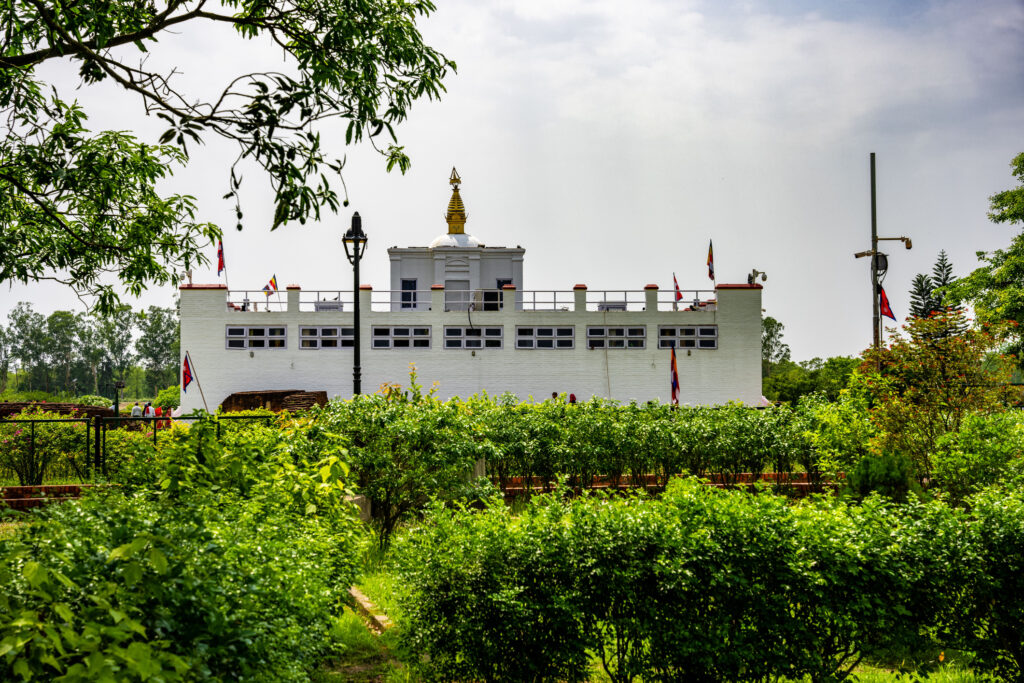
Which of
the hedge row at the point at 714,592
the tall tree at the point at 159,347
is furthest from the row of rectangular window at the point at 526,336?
the tall tree at the point at 159,347

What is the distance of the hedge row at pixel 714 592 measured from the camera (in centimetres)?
474

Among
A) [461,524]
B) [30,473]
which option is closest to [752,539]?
[461,524]

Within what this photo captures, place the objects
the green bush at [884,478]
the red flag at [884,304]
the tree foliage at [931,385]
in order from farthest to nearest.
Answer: the red flag at [884,304] → the tree foliage at [931,385] → the green bush at [884,478]

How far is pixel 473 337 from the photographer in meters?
34.1

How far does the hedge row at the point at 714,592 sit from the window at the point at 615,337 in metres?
28.9

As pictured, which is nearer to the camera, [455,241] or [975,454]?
[975,454]

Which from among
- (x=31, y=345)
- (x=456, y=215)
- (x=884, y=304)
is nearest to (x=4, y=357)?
(x=31, y=345)

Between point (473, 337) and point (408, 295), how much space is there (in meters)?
6.02

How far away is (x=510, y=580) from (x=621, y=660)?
89cm

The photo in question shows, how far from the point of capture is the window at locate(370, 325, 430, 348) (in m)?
33.9

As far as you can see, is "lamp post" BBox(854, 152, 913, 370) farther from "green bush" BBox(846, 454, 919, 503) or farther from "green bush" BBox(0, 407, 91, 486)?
"green bush" BBox(0, 407, 91, 486)

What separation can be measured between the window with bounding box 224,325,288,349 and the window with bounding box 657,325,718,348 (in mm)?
16912

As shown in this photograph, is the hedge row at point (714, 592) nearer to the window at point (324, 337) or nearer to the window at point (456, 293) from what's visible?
the window at point (324, 337)

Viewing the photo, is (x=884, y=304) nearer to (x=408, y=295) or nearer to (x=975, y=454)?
(x=975, y=454)
